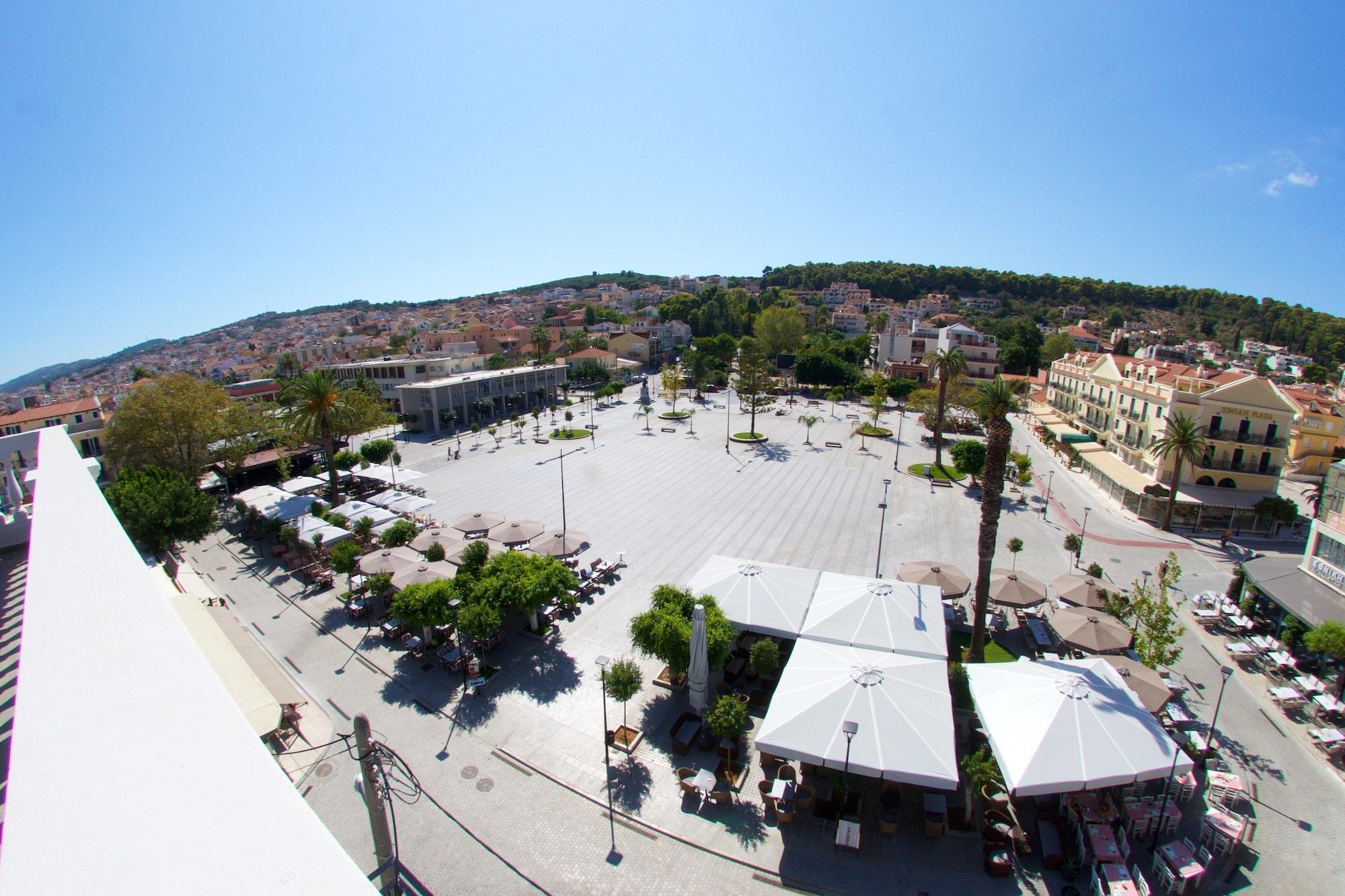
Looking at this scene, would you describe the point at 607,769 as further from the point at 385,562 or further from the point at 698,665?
the point at 385,562

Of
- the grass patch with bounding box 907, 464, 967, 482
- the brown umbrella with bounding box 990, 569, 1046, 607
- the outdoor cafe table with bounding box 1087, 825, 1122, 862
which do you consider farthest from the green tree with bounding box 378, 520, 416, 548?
the grass patch with bounding box 907, 464, 967, 482

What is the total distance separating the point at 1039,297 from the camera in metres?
148

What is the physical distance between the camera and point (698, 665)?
43.4 ft

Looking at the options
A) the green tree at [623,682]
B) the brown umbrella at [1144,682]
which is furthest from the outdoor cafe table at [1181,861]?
the green tree at [623,682]

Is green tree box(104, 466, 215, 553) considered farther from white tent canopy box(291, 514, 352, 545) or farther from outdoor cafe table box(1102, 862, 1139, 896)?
outdoor cafe table box(1102, 862, 1139, 896)

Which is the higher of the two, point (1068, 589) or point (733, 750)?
point (1068, 589)

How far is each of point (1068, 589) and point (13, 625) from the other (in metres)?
24.6

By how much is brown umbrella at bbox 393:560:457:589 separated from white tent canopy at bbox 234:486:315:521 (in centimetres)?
940

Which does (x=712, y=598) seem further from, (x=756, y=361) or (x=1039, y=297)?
(x=1039, y=297)

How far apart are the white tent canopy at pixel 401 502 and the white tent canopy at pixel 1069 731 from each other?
2185 centimetres

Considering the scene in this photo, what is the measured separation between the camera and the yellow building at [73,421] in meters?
35.4

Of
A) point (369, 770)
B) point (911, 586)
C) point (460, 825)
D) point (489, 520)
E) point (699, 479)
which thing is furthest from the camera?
point (699, 479)

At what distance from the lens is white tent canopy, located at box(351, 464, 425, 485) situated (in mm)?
29281

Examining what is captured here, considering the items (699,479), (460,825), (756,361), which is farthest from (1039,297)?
(460,825)
